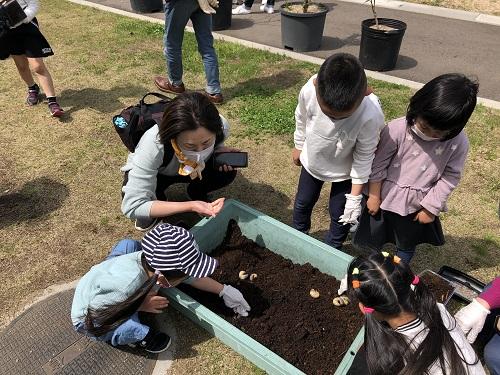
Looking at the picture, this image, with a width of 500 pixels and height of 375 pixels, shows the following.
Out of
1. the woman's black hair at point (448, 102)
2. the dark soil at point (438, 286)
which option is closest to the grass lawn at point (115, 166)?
the dark soil at point (438, 286)

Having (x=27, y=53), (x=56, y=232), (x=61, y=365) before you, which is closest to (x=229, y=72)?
(x=27, y=53)

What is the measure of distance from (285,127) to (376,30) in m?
2.06

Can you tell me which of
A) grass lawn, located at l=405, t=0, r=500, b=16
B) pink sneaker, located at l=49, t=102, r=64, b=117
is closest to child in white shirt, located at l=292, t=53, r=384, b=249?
pink sneaker, located at l=49, t=102, r=64, b=117

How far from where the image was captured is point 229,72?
5.12 metres

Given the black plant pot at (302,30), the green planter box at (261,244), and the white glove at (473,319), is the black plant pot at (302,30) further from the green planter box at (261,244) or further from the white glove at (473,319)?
the white glove at (473,319)

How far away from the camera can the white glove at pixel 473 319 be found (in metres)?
2.02

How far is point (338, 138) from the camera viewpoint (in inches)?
85.0

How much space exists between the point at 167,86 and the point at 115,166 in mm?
1445

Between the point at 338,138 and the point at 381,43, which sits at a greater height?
the point at 338,138

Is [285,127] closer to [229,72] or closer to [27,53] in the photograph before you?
[229,72]

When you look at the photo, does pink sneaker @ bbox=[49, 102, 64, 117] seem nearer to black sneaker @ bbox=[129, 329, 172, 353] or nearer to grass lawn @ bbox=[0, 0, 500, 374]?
grass lawn @ bbox=[0, 0, 500, 374]

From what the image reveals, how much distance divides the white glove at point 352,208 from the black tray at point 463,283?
0.71 metres

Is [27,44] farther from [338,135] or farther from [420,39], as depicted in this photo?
[420,39]

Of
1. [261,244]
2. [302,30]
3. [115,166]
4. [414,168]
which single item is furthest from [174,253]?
[302,30]
